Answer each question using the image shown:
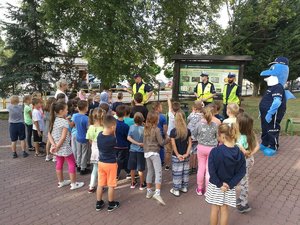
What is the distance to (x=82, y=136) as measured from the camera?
524 centimetres

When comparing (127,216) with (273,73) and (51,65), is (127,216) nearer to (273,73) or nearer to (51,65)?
(273,73)

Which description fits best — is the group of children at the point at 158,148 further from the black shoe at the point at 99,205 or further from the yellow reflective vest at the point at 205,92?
the yellow reflective vest at the point at 205,92

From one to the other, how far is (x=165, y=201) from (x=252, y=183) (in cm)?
190

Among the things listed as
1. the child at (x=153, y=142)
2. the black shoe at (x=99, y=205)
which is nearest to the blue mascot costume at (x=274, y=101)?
the child at (x=153, y=142)

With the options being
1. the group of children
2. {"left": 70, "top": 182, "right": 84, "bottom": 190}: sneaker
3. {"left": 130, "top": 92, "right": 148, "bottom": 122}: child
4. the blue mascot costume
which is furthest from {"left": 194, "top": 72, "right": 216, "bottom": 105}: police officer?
{"left": 70, "top": 182, "right": 84, "bottom": 190}: sneaker

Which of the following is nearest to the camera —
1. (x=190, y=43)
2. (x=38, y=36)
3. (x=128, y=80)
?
(x=38, y=36)

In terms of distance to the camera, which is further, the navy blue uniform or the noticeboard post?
the noticeboard post

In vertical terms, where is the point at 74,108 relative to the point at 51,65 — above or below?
below

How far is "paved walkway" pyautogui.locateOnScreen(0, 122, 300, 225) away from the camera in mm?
3877

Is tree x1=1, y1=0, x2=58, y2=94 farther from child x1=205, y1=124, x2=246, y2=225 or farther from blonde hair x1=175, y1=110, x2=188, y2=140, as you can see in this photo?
child x1=205, y1=124, x2=246, y2=225

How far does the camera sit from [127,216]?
13.0ft

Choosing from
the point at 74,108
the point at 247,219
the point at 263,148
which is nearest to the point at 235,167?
the point at 247,219

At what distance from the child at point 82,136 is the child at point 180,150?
183 centimetres

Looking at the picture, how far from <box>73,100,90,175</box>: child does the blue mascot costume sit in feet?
14.5
